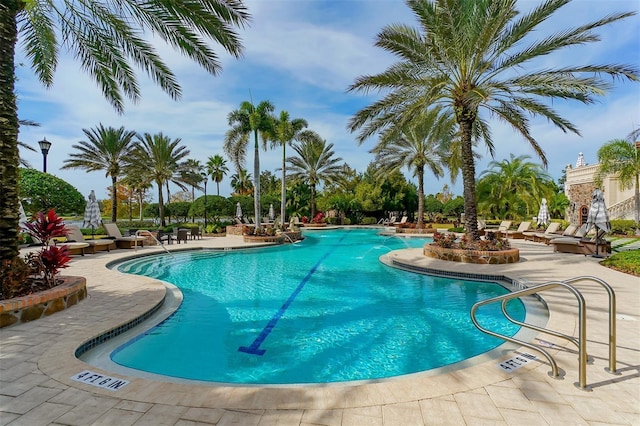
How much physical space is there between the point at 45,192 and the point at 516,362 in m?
23.5

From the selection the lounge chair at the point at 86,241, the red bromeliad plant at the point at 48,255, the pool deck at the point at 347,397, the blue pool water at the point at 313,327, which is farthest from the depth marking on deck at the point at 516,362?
the lounge chair at the point at 86,241

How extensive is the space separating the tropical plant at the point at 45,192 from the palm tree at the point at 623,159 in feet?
119

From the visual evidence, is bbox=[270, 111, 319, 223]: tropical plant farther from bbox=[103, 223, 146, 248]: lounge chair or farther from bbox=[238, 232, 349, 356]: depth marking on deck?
bbox=[238, 232, 349, 356]: depth marking on deck

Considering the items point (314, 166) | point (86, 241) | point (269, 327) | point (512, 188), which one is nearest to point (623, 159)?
point (512, 188)

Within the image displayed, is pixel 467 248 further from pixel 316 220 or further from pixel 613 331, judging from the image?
pixel 316 220

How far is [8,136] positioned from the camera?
597 centimetres

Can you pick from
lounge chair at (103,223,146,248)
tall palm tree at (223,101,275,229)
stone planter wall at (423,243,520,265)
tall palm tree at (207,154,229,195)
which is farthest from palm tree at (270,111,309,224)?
tall palm tree at (207,154,229,195)

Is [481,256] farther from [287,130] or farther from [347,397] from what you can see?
[287,130]

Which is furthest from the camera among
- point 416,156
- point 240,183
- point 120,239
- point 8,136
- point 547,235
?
point 240,183

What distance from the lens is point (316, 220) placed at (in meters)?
34.5

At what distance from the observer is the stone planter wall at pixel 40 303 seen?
5.11 metres

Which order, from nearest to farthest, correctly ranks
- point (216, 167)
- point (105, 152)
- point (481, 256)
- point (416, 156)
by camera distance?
point (481, 256) < point (416, 156) < point (105, 152) < point (216, 167)

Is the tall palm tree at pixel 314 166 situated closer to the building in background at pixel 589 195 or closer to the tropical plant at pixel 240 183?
the building in background at pixel 589 195

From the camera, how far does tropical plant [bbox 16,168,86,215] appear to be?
722 inches
